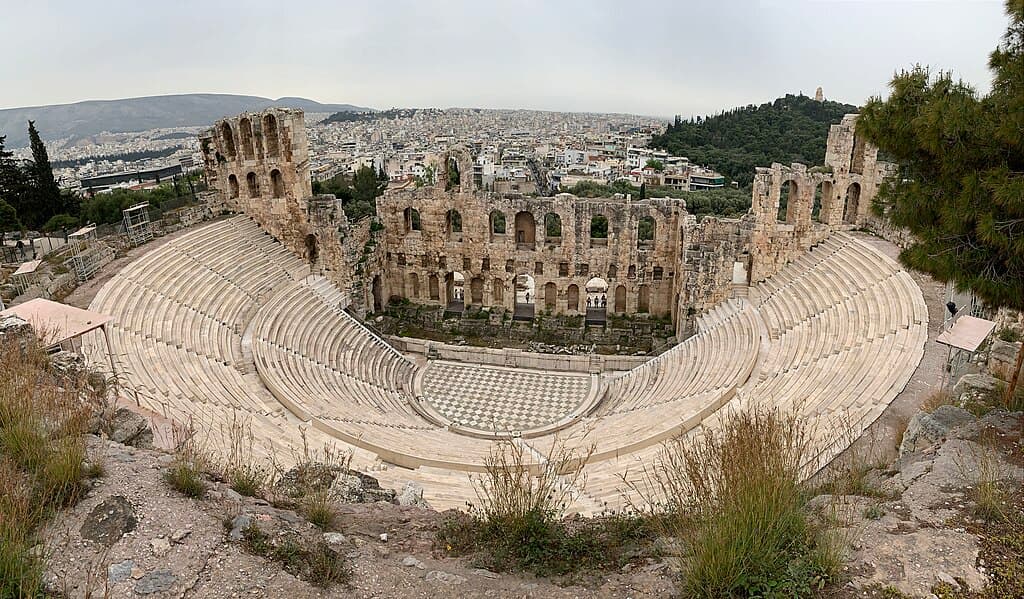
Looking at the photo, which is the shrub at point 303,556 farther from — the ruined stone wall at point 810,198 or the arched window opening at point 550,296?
the arched window opening at point 550,296

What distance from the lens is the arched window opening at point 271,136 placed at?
23.7m

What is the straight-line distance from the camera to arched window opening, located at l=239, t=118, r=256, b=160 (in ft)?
77.6

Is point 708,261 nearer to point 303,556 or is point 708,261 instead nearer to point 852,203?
point 852,203

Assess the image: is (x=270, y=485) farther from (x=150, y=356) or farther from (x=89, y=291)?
(x=89, y=291)

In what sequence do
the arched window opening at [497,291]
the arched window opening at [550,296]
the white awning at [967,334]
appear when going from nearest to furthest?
the white awning at [967,334]
the arched window opening at [550,296]
the arched window opening at [497,291]

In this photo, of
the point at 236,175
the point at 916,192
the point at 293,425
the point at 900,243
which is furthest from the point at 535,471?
the point at 236,175

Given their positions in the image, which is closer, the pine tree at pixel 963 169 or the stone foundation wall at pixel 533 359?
the pine tree at pixel 963 169

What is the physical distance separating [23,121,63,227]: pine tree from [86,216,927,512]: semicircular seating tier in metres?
Answer: 15.1

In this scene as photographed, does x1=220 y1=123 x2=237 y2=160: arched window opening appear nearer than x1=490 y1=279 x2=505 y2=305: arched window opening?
Yes

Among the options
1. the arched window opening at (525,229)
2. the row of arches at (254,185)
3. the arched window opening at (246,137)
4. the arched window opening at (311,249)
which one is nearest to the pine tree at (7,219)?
the row of arches at (254,185)

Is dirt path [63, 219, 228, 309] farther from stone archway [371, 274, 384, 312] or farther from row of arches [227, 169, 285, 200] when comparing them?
stone archway [371, 274, 384, 312]

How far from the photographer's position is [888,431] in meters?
10.5

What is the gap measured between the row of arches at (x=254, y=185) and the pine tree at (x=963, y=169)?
72.4 ft

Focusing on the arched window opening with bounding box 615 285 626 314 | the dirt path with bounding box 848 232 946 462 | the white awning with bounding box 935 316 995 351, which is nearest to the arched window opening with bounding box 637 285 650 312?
the arched window opening with bounding box 615 285 626 314
